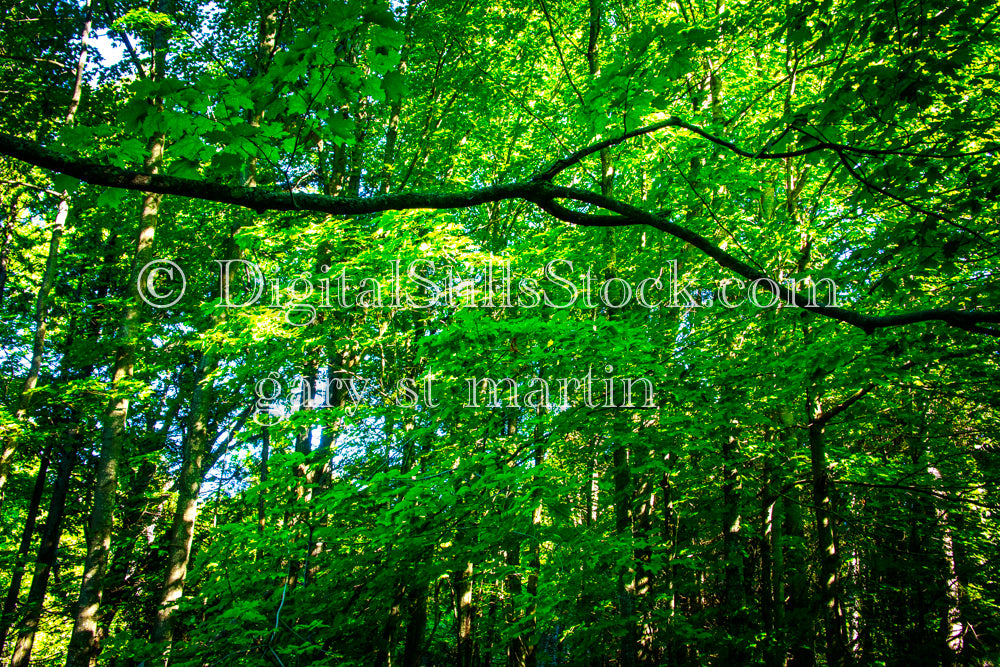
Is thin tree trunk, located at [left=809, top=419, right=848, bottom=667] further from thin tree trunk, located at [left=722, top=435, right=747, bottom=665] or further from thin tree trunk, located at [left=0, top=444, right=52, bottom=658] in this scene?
thin tree trunk, located at [left=0, top=444, right=52, bottom=658]

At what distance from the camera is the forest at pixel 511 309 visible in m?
2.60

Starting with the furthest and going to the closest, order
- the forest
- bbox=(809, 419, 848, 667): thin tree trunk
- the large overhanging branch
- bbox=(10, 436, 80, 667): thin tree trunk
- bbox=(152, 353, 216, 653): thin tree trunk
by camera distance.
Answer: bbox=(10, 436, 80, 667): thin tree trunk → bbox=(152, 353, 216, 653): thin tree trunk → bbox=(809, 419, 848, 667): thin tree trunk → the forest → the large overhanging branch

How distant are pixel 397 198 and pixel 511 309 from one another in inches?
212

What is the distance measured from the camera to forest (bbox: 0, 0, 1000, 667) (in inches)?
102

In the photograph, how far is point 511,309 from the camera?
7316 mm

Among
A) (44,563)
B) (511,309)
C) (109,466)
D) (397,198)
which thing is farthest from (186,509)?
(397,198)

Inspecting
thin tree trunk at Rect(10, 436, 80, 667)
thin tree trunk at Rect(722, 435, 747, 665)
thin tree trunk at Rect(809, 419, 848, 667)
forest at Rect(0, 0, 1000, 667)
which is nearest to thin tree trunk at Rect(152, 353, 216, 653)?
forest at Rect(0, 0, 1000, 667)

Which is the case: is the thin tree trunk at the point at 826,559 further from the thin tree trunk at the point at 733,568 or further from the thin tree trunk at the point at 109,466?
the thin tree trunk at the point at 109,466

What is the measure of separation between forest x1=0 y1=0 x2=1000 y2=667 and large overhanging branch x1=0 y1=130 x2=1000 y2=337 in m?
0.02

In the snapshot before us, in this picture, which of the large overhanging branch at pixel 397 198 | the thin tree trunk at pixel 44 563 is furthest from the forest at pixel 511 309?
the thin tree trunk at pixel 44 563

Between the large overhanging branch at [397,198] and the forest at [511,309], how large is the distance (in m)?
0.02

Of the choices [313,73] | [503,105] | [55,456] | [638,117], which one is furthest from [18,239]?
[638,117]

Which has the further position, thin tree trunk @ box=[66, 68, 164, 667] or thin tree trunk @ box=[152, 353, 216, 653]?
thin tree trunk @ box=[152, 353, 216, 653]

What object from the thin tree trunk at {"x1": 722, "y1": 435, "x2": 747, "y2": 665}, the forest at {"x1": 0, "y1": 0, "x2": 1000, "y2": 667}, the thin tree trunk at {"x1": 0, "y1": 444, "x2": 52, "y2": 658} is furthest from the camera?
the thin tree trunk at {"x1": 0, "y1": 444, "x2": 52, "y2": 658}
